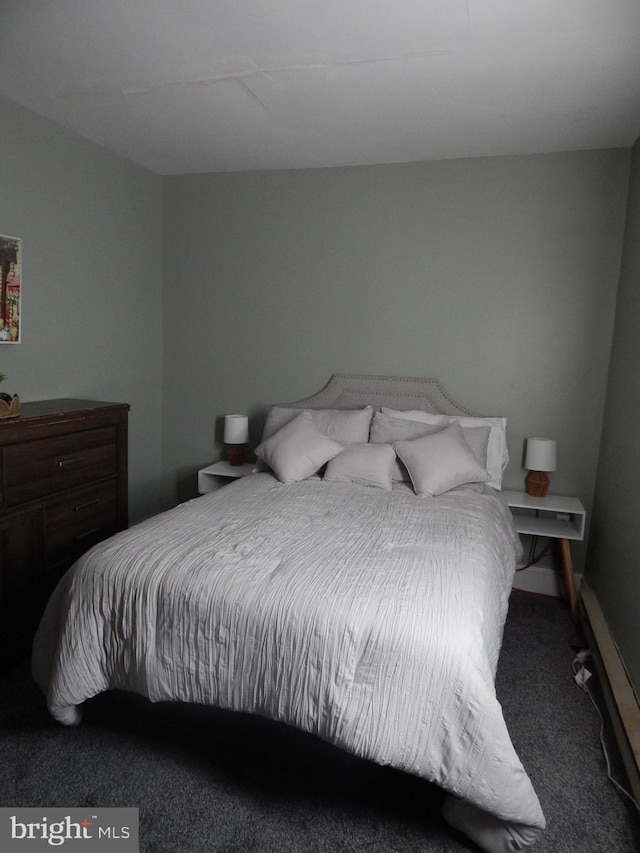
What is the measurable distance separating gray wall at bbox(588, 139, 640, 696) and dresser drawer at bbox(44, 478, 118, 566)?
2.55 metres

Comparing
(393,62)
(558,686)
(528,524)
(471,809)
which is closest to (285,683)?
(471,809)

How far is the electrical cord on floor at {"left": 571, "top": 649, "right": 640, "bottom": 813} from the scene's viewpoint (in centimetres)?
192

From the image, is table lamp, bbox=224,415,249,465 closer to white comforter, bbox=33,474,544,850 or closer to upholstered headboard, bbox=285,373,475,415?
upholstered headboard, bbox=285,373,475,415

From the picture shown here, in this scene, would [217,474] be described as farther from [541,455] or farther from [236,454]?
[541,455]

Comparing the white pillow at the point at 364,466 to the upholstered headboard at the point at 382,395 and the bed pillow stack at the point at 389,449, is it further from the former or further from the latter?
the upholstered headboard at the point at 382,395

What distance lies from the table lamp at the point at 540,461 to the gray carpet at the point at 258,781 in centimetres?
129

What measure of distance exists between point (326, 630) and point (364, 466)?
1544mm

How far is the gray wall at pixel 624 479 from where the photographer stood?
252cm

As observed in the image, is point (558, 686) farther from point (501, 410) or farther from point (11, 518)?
point (11, 518)

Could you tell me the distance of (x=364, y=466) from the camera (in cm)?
319

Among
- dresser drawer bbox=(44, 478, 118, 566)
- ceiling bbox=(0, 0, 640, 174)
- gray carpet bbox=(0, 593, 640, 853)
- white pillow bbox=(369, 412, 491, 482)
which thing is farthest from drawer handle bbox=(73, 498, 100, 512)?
ceiling bbox=(0, 0, 640, 174)

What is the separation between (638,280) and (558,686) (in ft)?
6.40

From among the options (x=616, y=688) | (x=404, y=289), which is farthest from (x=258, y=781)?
(x=404, y=289)

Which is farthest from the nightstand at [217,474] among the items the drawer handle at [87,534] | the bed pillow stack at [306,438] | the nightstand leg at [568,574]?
the nightstand leg at [568,574]
